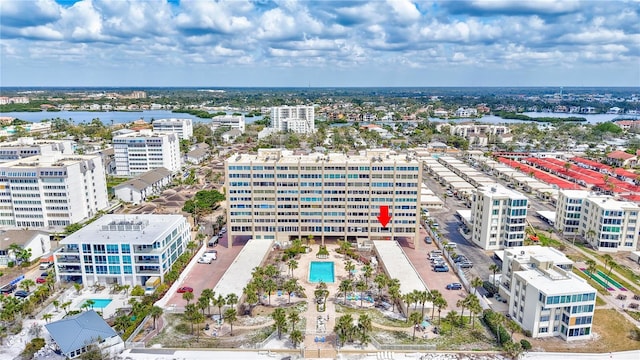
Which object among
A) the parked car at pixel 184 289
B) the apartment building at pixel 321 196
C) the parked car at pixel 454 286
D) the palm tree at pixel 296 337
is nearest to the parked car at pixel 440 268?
the parked car at pixel 454 286

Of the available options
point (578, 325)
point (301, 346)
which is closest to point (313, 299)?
point (301, 346)

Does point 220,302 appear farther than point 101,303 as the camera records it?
No

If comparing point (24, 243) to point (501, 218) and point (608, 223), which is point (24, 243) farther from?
point (608, 223)

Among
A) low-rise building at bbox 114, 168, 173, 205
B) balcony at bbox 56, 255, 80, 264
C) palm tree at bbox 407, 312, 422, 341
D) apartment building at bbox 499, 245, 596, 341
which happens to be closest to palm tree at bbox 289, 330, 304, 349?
palm tree at bbox 407, 312, 422, 341

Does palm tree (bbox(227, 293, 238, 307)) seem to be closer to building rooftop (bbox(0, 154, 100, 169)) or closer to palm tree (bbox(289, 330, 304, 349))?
palm tree (bbox(289, 330, 304, 349))

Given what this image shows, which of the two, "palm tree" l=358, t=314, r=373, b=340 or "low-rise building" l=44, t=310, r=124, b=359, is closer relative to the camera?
"low-rise building" l=44, t=310, r=124, b=359


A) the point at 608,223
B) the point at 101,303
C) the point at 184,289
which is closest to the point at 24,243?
the point at 101,303

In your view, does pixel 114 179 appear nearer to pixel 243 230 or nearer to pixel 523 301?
pixel 243 230
